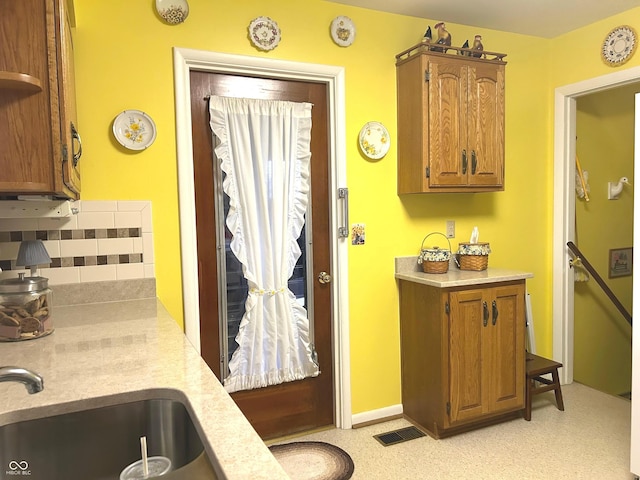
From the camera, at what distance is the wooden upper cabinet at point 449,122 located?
2.79 meters

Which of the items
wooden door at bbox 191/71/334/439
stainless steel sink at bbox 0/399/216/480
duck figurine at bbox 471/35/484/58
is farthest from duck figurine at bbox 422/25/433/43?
stainless steel sink at bbox 0/399/216/480

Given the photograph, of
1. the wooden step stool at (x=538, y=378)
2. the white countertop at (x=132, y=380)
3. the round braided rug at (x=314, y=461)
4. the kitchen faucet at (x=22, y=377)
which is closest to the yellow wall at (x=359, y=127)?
the round braided rug at (x=314, y=461)

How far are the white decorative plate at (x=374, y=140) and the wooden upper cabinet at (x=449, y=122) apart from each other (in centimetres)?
11

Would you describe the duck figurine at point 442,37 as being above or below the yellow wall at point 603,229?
above

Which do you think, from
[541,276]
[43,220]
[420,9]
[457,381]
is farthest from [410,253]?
[43,220]

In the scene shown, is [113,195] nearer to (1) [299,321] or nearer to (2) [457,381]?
(1) [299,321]

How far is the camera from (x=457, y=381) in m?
2.72

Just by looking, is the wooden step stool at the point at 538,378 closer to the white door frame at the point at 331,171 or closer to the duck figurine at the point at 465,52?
the white door frame at the point at 331,171

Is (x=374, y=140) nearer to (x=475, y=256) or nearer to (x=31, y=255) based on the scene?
(x=475, y=256)

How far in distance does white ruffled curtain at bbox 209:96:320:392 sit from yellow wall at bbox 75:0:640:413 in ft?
0.93

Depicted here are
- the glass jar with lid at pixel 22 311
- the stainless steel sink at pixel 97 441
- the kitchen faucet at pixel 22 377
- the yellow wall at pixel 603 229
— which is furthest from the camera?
the yellow wall at pixel 603 229

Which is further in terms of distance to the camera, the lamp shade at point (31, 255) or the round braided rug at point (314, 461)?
the round braided rug at point (314, 461)

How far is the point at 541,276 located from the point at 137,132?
116 inches

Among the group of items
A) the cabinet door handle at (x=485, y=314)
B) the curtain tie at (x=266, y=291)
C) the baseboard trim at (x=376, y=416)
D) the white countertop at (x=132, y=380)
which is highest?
the white countertop at (x=132, y=380)
